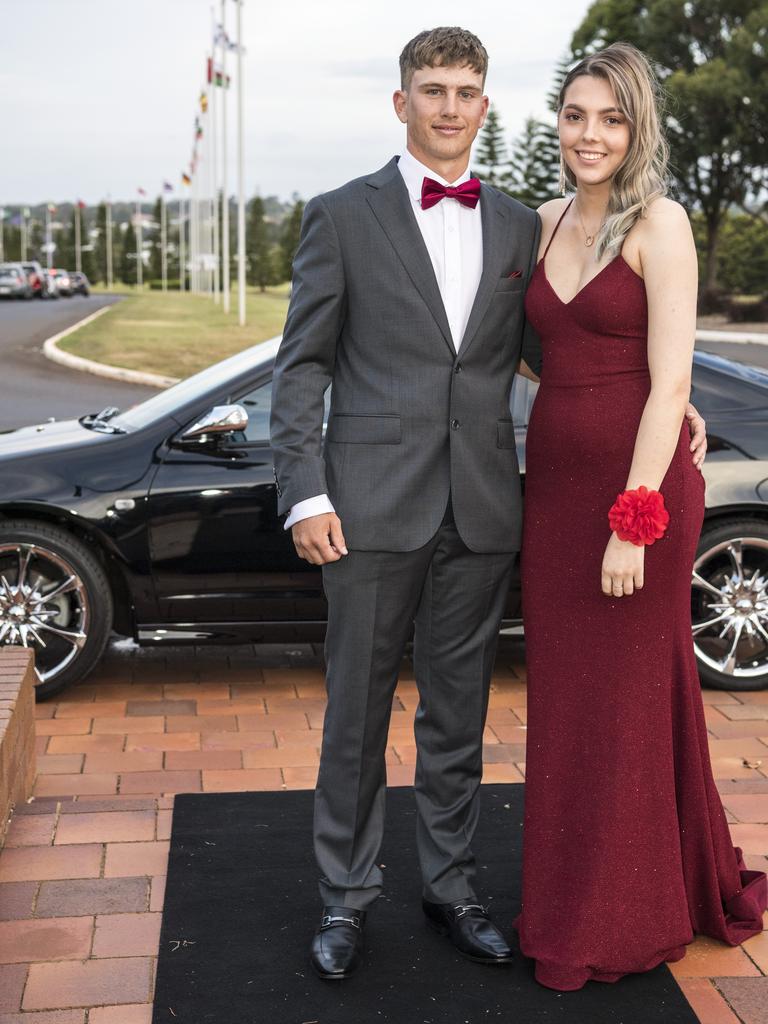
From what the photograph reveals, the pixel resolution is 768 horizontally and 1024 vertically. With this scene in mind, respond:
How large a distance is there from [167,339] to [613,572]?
2468 centimetres

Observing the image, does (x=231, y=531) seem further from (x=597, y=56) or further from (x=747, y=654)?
(x=597, y=56)

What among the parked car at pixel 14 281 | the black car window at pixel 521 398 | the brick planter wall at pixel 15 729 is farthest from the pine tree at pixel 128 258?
the brick planter wall at pixel 15 729

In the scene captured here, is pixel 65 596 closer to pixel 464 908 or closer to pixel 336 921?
pixel 336 921

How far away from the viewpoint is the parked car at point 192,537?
4852 mm

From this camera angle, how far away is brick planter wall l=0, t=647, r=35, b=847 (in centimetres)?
345

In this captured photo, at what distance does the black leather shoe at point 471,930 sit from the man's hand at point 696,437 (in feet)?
3.98

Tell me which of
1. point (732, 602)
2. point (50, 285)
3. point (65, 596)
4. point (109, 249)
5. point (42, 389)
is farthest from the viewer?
point (109, 249)

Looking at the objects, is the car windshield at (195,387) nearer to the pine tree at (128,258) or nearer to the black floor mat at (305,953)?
the black floor mat at (305,953)

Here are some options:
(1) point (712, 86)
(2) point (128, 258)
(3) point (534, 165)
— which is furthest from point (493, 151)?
(2) point (128, 258)

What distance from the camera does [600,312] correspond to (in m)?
2.78

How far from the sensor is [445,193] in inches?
114

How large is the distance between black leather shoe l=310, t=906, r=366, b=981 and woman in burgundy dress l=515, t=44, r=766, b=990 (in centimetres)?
40

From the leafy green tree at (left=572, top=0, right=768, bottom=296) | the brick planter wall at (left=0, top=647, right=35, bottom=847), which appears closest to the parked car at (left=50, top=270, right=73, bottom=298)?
the leafy green tree at (left=572, top=0, right=768, bottom=296)

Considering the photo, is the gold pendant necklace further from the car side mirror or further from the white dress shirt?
the car side mirror
